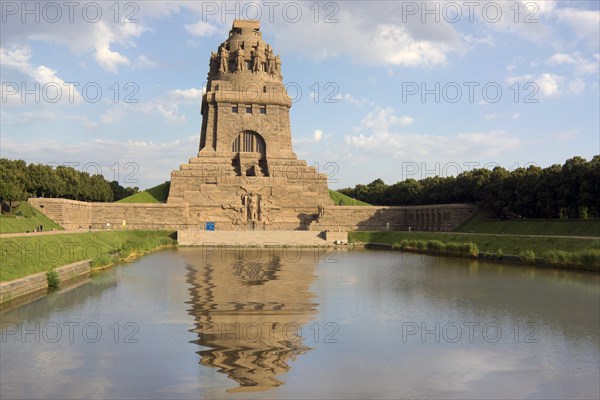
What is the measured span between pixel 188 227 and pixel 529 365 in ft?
188

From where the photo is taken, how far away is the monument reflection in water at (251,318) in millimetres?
12836

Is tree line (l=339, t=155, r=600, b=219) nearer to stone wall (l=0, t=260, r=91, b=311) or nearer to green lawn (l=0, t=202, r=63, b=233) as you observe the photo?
stone wall (l=0, t=260, r=91, b=311)

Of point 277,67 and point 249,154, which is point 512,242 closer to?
point 249,154

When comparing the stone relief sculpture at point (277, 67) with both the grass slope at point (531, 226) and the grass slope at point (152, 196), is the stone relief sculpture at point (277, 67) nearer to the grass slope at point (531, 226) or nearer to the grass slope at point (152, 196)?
the grass slope at point (152, 196)

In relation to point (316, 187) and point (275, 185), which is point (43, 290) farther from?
point (316, 187)

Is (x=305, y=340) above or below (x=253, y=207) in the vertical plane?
below

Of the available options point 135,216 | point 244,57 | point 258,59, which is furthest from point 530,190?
point 244,57

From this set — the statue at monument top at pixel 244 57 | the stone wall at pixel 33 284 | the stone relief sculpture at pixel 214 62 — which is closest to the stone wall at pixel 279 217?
the statue at monument top at pixel 244 57

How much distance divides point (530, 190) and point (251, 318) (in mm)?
A: 44219

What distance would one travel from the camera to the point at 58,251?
31641mm

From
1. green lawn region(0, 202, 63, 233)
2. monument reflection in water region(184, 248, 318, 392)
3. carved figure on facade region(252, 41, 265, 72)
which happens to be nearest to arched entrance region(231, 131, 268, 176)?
carved figure on facade region(252, 41, 265, 72)

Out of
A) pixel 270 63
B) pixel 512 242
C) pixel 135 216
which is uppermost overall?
pixel 270 63

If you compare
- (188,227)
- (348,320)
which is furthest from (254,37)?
(348,320)

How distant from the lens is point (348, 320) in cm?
1836
